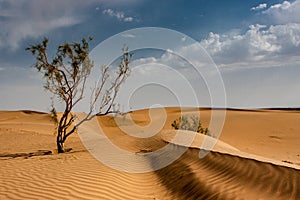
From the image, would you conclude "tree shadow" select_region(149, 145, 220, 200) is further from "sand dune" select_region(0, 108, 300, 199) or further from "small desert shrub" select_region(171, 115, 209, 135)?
"small desert shrub" select_region(171, 115, 209, 135)

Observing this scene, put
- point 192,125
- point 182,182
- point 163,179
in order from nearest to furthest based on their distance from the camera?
point 182,182
point 163,179
point 192,125

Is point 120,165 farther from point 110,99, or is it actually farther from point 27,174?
point 110,99

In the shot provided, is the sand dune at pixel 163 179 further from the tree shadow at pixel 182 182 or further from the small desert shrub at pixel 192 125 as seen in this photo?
the small desert shrub at pixel 192 125

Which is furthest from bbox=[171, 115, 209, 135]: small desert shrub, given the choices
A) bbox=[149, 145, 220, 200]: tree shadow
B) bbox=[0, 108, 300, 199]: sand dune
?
bbox=[149, 145, 220, 200]: tree shadow

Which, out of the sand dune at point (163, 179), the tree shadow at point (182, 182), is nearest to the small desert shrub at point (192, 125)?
the sand dune at point (163, 179)

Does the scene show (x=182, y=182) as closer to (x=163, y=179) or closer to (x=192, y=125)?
(x=163, y=179)

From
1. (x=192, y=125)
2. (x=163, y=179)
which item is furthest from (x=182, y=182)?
(x=192, y=125)

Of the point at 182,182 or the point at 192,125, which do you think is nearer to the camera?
the point at 182,182

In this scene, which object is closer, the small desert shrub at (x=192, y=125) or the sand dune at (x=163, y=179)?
the sand dune at (x=163, y=179)

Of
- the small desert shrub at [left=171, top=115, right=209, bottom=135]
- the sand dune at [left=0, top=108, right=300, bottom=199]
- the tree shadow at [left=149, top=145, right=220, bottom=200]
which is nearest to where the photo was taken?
the sand dune at [left=0, top=108, right=300, bottom=199]

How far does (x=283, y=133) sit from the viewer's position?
25.8 metres

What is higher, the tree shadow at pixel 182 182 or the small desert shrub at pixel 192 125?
the small desert shrub at pixel 192 125

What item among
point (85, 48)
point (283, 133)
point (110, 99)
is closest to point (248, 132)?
point (283, 133)

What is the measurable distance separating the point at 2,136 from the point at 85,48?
13.4m
